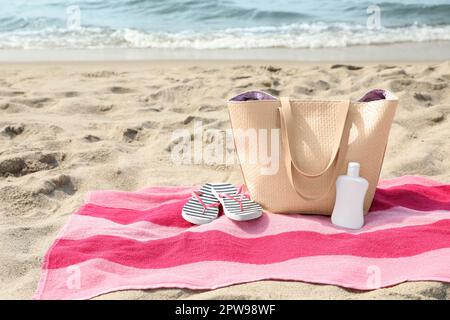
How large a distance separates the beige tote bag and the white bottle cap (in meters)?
0.04

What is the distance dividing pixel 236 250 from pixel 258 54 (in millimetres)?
4635

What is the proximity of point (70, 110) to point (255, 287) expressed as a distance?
8.35 feet

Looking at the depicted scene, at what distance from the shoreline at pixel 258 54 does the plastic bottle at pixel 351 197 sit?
3869mm

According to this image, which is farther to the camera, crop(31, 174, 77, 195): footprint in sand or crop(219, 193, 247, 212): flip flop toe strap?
crop(31, 174, 77, 195): footprint in sand

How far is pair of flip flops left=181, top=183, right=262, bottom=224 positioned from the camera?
7.35ft

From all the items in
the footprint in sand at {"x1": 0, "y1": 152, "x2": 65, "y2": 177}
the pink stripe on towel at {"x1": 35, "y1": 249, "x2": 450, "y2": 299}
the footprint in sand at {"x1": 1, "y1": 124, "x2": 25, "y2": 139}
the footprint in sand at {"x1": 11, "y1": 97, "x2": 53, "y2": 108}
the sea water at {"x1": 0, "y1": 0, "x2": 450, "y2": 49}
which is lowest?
the pink stripe on towel at {"x1": 35, "y1": 249, "x2": 450, "y2": 299}

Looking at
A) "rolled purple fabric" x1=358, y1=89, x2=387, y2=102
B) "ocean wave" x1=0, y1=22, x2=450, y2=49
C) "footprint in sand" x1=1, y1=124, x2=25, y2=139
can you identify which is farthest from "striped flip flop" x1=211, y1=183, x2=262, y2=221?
"ocean wave" x1=0, y1=22, x2=450, y2=49

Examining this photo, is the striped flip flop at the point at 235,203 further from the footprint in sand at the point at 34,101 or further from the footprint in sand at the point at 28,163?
the footprint in sand at the point at 34,101

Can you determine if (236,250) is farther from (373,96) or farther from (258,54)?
(258,54)

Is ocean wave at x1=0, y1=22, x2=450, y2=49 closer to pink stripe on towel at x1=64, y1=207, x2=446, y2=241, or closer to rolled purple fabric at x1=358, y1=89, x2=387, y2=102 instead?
rolled purple fabric at x1=358, y1=89, x2=387, y2=102

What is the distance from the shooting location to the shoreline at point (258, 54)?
19.7 feet

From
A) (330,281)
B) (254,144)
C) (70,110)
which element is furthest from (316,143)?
(70,110)

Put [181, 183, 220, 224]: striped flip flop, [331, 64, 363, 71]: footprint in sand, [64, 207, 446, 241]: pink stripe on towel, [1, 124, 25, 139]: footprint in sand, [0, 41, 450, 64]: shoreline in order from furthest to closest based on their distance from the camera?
[0, 41, 450, 64]: shoreline → [331, 64, 363, 71]: footprint in sand → [1, 124, 25, 139]: footprint in sand → [181, 183, 220, 224]: striped flip flop → [64, 207, 446, 241]: pink stripe on towel

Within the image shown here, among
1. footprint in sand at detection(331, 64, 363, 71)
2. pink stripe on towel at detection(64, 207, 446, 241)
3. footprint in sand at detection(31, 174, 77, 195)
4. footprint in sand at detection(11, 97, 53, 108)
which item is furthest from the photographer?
footprint in sand at detection(331, 64, 363, 71)
